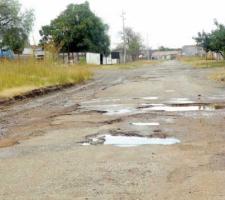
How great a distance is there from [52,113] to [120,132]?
4570 mm

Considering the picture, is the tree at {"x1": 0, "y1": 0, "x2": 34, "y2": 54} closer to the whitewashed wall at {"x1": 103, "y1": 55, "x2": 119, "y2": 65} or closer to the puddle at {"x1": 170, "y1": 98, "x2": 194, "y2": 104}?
the whitewashed wall at {"x1": 103, "y1": 55, "x2": 119, "y2": 65}

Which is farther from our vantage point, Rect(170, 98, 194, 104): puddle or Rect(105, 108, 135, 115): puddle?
Rect(170, 98, 194, 104): puddle

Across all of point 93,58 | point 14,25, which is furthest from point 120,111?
point 93,58

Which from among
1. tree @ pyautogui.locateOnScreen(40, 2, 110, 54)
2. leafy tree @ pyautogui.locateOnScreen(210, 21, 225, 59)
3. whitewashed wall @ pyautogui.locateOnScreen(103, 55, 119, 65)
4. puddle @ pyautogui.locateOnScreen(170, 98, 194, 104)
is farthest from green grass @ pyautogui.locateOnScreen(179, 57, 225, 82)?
whitewashed wall @ pyautogui.locateOnScreen(103, 55, 119, 65)

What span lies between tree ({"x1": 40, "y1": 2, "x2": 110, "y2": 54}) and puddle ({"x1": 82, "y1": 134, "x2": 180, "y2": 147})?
234 feet

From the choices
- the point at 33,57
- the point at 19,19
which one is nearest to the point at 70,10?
the point at 19,19

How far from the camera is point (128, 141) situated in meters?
9.11

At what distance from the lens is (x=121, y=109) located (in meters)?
14.6

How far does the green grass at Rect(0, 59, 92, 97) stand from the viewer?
23.1 m

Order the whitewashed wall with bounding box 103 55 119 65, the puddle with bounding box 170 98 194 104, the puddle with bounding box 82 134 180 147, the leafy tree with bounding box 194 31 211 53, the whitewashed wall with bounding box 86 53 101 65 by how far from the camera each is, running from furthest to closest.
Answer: the whitewashed wall with bounding box 103 55 119 65, the whitewashed wall with bounding box 86 53 101 65, the leafy tree with bounding box 194 31 211 53, the puddle with bounding box 170 98 194 104, the puddle with bounding box 82 134 180 147

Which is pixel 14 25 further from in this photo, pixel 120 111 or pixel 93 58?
pixel 120 111

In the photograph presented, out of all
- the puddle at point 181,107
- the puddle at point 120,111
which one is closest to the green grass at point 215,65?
the puddle at point 181,107

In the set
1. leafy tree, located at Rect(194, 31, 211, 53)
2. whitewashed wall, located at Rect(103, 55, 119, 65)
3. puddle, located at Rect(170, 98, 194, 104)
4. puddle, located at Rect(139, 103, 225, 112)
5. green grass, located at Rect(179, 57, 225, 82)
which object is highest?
leafy tree, located at Rect(194, 31, 211, 53)

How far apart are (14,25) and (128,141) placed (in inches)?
2247
